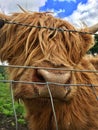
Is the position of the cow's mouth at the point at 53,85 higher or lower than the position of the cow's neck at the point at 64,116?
higher

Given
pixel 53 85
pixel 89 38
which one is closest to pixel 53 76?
pixel 53 85

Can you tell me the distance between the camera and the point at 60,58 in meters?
4.75

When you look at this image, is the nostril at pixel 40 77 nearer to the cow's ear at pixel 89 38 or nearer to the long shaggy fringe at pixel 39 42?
the long shaggy fringe at pixel 39 42

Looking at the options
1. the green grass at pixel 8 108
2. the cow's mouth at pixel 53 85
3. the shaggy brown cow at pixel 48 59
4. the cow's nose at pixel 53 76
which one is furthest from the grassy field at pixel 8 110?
the cow's nose at pixel 53 76

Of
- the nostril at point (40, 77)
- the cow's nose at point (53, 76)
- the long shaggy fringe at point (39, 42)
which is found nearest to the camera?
the cow's nose at point (53, 76)

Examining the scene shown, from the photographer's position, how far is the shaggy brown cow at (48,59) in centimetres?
477

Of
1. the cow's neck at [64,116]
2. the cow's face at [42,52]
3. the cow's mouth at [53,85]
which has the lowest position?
the cow's neck at [64,116]

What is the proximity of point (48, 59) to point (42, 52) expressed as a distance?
0.28 m

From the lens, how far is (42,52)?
16.0ft

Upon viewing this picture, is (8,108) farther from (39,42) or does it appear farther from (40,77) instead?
(40,77)

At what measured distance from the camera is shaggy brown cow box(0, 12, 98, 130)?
4766mm

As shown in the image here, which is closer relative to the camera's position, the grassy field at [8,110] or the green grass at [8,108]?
the grassy field at [8,110]

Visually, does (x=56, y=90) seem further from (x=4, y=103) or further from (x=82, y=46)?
(x=4, y=103)

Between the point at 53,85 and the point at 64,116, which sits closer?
the point at 53,85
